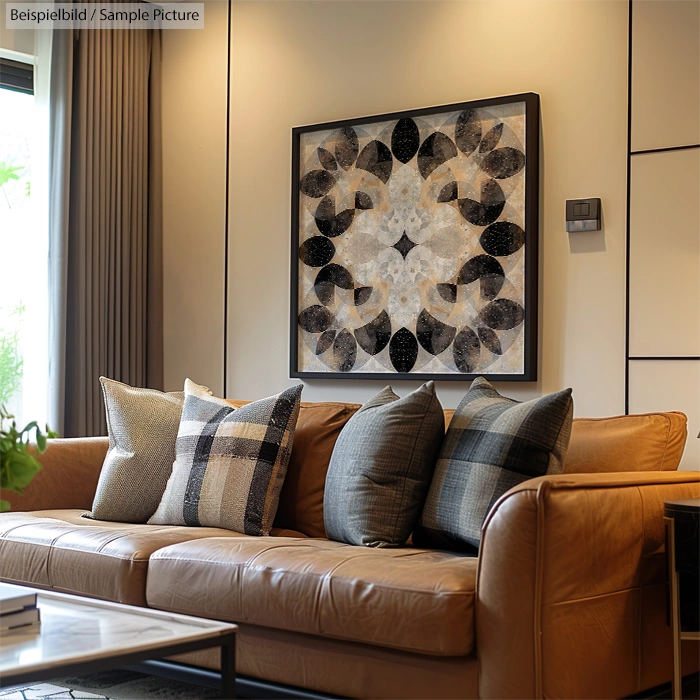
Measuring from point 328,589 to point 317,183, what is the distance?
7.55 feet

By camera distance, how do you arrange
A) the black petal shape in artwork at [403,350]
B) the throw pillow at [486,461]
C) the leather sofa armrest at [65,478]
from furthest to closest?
the black petal shape in artwork at [403,350] < the leather sofa armrest at [65,478] < the throw pillow at [486,461]

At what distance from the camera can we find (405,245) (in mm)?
3945

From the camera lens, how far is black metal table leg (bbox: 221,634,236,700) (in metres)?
1.71

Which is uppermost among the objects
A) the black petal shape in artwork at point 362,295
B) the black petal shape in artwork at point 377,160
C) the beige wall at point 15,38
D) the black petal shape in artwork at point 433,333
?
the beige wall at point 15,38

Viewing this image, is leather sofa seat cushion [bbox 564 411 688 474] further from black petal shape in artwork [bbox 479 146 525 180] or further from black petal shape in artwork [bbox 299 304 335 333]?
black petal shape in artwork [bbox 299 304 335 333]

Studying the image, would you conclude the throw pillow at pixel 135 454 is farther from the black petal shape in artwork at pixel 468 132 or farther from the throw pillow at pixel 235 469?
the black petal shape in artwork at pixel 468 132

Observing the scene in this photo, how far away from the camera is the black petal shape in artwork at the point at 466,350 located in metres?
3.74

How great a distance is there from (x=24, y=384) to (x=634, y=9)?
2941 millimetres

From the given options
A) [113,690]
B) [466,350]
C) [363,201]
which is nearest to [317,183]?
[363,201]

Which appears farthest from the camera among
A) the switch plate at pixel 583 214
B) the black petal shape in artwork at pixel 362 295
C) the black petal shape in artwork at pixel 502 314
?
the black petal shape in artwork at pixel 362 295

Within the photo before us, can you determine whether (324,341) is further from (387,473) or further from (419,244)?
(387,473)

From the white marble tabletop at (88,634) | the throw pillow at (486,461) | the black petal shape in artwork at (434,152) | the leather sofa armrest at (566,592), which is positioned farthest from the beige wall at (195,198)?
the white marble tabletop at (88,634)

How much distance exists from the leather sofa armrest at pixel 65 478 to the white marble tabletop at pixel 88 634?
58.5 inches

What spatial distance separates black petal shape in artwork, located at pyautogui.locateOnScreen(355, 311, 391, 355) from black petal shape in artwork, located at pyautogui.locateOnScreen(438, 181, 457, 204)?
0.51 meters
